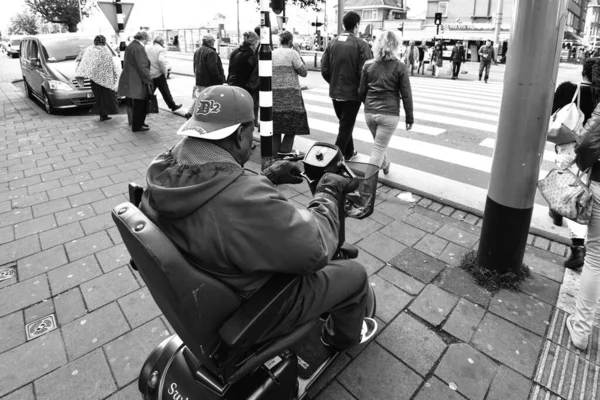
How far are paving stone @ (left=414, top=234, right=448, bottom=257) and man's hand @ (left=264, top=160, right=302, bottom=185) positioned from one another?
200cm

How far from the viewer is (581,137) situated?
223 centimetres

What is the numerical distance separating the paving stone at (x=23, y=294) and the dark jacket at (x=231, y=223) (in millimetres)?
2041

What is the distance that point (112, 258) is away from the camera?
131 inches

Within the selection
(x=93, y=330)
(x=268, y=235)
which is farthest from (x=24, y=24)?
(x=268, y=235)

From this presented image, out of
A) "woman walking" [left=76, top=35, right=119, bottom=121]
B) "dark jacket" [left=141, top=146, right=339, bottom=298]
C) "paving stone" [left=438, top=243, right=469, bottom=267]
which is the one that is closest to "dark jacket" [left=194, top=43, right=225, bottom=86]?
"woman walking" [left=76, top=35, right=119, bottom=121]

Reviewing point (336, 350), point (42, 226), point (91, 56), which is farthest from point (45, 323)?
point (91, 56)

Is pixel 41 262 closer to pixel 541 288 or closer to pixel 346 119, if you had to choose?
pixel 346 119

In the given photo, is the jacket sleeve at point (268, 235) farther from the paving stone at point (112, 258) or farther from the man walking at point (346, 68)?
the man walking at point (346, 68)

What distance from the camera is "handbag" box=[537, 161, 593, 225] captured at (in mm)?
2287

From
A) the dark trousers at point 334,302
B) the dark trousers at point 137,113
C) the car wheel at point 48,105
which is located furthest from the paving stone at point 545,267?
the car wheel at point 48,105

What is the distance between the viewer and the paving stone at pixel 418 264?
3145 millimetres

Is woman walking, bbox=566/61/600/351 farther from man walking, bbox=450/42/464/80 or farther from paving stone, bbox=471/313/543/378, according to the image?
man walking, bbox=450/42/464/80

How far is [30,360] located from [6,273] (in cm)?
123

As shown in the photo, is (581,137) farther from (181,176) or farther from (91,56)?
(91,56)
